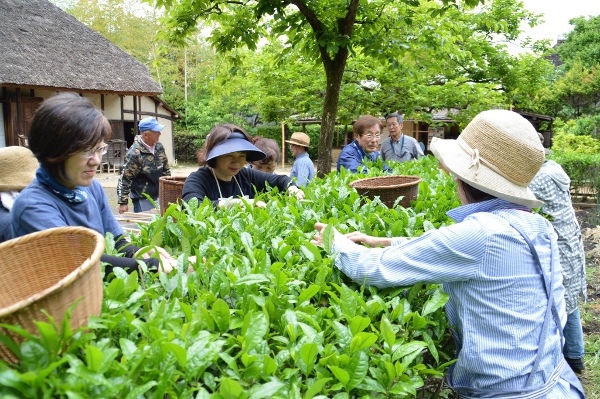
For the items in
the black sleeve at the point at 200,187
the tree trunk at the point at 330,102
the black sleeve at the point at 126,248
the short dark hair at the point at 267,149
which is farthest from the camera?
the tree trunk at the point at 330,102

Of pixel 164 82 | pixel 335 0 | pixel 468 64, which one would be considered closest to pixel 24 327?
pixel 335 0

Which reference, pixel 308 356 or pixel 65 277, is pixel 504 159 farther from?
pixel 65 277

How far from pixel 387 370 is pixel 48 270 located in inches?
43.5

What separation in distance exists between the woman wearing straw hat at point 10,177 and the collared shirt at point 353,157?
3.05m

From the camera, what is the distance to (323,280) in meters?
2.01

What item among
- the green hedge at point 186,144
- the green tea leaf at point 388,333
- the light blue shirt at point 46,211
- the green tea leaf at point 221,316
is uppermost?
the light blue shirt at point 46,211

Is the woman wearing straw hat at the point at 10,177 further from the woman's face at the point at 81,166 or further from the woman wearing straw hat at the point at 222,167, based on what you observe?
the woman wearing straw hat at the point at 222,167

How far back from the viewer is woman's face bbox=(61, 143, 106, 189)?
2.21 metres

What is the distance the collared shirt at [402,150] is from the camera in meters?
7.32

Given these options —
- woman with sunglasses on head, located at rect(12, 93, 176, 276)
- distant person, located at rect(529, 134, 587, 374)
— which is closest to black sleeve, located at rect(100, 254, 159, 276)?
woman with sunglasses on head, located at rect(12, 93, 176, 276)

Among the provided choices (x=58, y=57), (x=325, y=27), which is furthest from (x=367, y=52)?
(x=58, y=57)

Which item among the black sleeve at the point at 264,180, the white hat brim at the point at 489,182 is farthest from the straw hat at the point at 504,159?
the black sleeve at the point at 264,180

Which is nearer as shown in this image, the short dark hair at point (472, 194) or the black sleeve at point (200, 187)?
the short dark hair at point (472, 194)

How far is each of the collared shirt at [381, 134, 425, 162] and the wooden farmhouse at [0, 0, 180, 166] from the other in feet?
42.3
